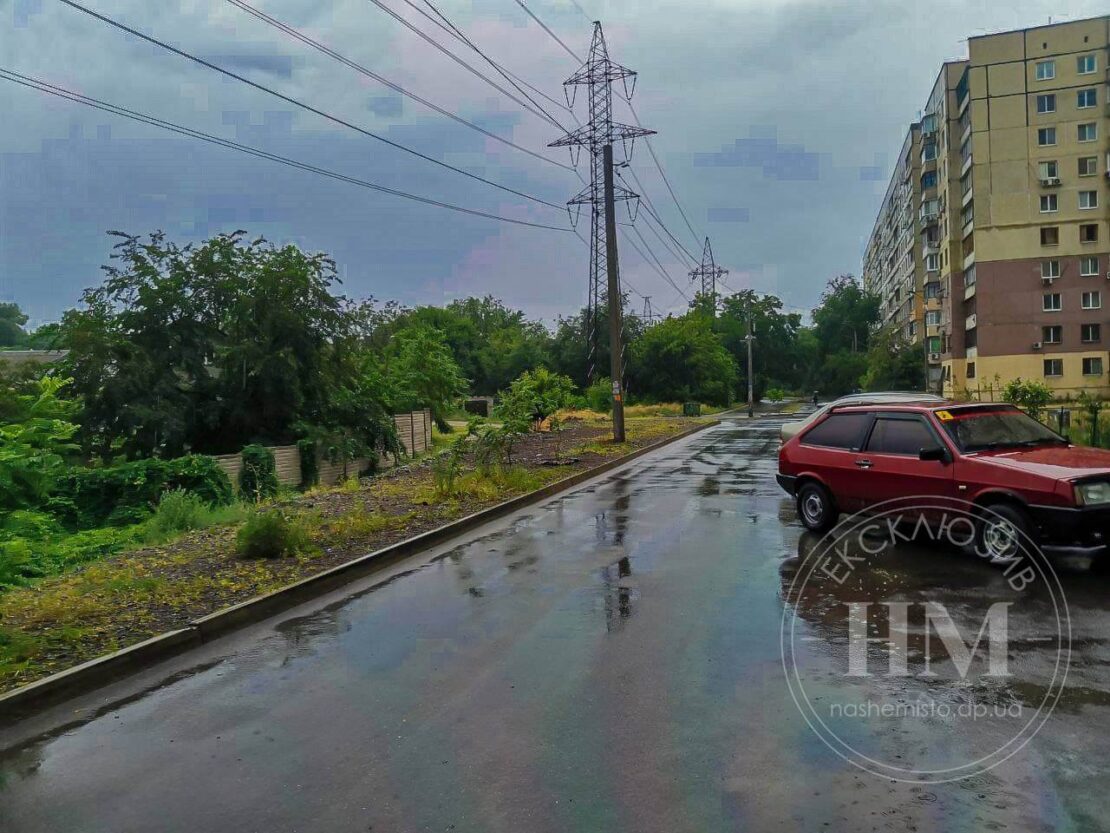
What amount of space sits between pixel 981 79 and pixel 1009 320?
54.3 feet

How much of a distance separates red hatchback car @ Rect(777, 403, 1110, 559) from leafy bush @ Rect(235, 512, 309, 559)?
636 centimetres

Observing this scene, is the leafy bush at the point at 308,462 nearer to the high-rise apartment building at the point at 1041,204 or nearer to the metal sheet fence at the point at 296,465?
the metal sheet fence at the point at 296,465

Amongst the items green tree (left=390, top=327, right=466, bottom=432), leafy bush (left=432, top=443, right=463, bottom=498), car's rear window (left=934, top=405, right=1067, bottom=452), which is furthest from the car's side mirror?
green tree (left=390, top=327, right=466, bottom=432)

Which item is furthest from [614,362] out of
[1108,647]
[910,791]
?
[910,791]

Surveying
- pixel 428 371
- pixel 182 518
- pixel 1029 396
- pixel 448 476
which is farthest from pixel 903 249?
pixel 182 518

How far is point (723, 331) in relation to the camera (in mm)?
104062

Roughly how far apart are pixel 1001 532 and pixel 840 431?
2.61m

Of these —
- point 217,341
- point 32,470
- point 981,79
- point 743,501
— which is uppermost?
point 981,79

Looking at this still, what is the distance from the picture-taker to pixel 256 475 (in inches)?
838

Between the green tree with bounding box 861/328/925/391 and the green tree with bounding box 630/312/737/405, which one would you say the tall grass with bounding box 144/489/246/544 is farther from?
the green tree with bounding box 861/328/925/391

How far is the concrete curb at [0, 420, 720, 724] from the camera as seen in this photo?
17.6ft

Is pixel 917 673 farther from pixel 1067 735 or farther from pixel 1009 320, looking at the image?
pixel 1009 320

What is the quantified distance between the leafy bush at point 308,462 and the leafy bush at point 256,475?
8.61ft

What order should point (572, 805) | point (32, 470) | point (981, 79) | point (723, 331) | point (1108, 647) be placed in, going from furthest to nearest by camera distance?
1. point (723, 331)
2. point (981, 79)
3. point (32, 470)
4. point (1108, 647)
5. point (572, 805)
